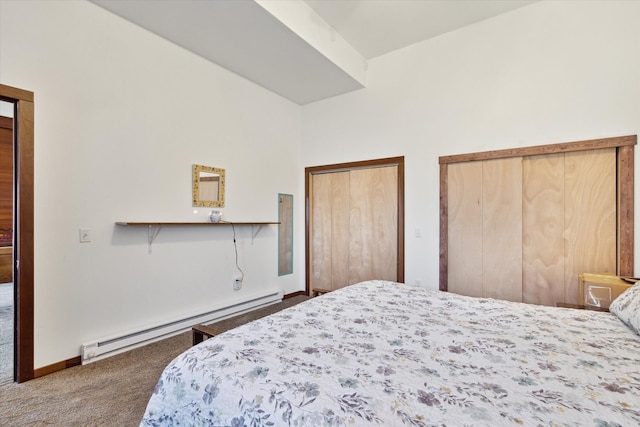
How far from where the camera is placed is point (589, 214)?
260 cm

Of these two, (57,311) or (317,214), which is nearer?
(57,311)

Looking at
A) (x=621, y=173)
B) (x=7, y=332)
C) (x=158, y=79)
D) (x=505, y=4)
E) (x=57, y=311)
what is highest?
(x=505, y=4)

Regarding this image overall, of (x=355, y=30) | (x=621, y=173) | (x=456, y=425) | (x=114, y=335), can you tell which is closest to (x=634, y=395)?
(x=456, y=425)

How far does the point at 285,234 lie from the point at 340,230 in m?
0.81

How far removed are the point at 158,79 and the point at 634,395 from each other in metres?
3.67

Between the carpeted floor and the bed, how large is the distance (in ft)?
3.23

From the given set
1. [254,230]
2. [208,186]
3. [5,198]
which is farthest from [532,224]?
[5,198]

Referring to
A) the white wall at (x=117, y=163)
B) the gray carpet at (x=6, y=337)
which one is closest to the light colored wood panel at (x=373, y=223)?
the white wall at (x=117, y=163)

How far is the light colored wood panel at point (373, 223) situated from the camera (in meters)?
3.72

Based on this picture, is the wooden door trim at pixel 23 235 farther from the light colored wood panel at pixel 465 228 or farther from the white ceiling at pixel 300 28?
Answer: the light colored wood panel at pixel 465 228

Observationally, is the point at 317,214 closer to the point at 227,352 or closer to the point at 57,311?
the point at 57,311

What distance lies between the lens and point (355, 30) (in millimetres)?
3248

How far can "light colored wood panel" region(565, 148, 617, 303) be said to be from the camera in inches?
99.7

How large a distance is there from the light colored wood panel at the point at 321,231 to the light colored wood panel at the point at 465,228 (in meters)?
1.67
